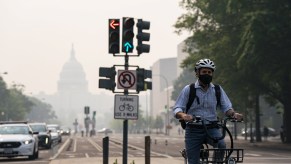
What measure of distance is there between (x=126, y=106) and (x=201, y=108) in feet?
27.0

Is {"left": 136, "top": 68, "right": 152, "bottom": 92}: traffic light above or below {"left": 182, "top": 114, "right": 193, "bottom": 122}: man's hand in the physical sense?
above

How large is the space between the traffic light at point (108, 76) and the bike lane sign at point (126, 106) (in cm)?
39

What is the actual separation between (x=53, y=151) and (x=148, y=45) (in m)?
13.4

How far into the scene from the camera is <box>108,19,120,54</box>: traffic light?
15820mm

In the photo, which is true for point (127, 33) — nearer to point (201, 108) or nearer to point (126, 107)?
point (126, 107)

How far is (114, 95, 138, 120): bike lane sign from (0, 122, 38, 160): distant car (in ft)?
29.7

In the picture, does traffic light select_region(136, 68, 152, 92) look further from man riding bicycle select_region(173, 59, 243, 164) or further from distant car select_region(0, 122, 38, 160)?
distant car select_region(0, 122, 38, 160)

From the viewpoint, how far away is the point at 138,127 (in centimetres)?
17575

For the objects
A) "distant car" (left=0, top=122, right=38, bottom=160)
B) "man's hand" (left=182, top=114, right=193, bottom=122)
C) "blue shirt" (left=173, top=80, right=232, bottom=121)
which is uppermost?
"blue shirt" (left=173, top=80, right=232, bottom=121)

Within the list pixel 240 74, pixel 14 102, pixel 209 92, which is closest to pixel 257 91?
pixel 240 74

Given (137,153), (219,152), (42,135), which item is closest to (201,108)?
(219,152)

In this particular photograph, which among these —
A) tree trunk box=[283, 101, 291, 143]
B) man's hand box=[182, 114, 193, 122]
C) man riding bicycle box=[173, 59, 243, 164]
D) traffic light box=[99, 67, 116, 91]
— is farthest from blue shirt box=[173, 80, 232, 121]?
tree trunk box=[283, 101, 291, 143]

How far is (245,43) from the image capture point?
37688mm

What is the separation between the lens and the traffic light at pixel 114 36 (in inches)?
623
